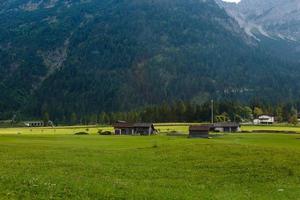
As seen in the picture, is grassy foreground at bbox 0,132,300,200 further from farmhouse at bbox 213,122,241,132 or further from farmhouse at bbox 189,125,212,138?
farmhouse at bbox 213,122,241,132

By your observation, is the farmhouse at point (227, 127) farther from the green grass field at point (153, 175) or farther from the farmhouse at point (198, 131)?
the green grass field at point (153, 175)

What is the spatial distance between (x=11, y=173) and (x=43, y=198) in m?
11.6

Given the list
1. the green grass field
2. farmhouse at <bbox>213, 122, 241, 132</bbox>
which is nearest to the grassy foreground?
the green grass field

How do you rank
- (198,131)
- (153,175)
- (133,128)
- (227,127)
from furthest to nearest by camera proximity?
(133,128), (227,127), (198,131), (153,175)

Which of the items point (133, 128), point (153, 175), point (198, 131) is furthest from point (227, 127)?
point (153, 175)

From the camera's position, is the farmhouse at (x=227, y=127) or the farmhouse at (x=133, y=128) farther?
the farmhouse at (x=227, y=127)

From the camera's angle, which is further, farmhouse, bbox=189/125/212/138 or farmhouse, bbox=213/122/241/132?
farmhouse, bbox=213/122/241/132

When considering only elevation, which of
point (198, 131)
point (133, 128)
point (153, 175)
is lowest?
point (153, 175)

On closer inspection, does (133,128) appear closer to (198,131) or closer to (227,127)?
(227,127)

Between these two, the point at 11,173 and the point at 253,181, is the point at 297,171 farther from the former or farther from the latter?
the point at 11,173

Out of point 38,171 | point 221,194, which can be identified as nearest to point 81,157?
point 38,171

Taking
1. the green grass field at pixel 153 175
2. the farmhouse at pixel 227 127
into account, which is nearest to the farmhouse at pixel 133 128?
the farmhouse at pixel 227 127

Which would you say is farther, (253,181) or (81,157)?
(81,157)

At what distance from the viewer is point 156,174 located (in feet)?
135
